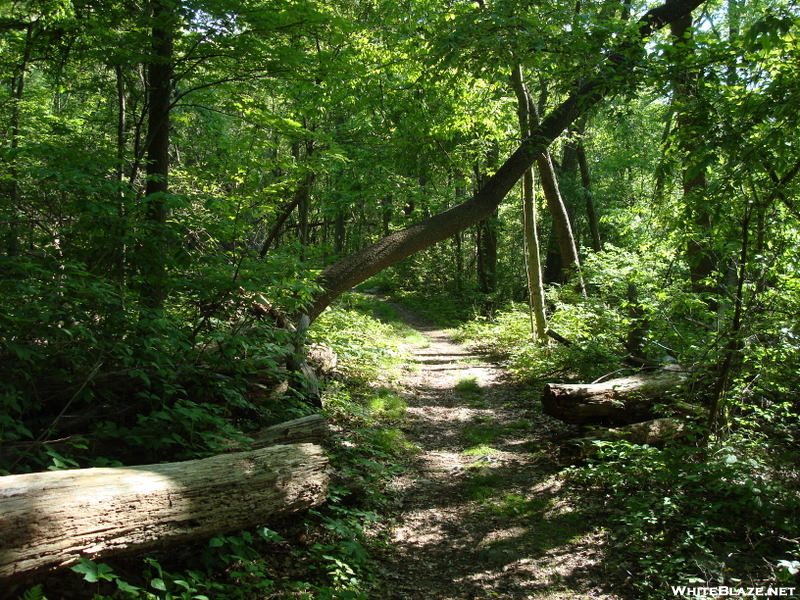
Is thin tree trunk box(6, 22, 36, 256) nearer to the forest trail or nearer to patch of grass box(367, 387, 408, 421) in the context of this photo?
the forest trail

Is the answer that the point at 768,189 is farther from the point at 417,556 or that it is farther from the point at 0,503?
the point at 0,503

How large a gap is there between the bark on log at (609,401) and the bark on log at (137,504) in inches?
147

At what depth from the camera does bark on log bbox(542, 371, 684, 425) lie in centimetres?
656

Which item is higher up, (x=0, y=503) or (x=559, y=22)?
(x=559, y=22)

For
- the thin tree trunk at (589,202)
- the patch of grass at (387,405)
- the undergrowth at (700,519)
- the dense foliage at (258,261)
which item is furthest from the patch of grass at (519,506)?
the thin tree trunk at (589,202)

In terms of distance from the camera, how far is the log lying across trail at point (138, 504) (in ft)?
8.65

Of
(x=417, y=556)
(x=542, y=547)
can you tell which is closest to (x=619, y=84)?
(x=542, y=547)

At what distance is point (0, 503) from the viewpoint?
2.60 meters

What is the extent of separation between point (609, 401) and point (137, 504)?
5502 millimetres

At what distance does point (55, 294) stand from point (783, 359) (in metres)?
6.09

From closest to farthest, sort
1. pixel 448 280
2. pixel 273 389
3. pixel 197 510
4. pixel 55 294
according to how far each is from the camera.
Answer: pixel 197 510, pixel 55 294, pixel 273 389, pixel 448 280

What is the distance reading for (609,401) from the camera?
6.58 m

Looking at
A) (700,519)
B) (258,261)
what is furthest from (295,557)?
(700,519)

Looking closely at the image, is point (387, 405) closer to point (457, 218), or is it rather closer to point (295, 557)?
point (457, 218)
